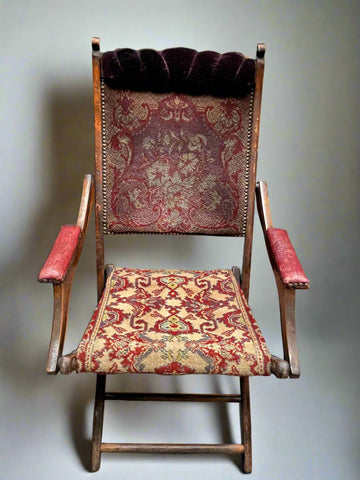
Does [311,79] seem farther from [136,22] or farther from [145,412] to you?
[145,412]

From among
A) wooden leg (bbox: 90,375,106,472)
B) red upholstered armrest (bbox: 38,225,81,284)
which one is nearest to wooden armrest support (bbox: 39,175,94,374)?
red upholstered armrest (bbox: 38,225,81,284)

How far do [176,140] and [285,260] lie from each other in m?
0.58


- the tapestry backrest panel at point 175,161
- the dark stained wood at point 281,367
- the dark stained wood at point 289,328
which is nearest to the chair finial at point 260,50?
the tapestry backrest panel at point 175,161

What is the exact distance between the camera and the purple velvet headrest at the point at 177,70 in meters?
1.82

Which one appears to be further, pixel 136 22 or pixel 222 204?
pixel 136 22

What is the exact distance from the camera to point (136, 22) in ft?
7.45

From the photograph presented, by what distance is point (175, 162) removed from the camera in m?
1.95

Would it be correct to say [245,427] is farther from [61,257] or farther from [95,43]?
[95,43]

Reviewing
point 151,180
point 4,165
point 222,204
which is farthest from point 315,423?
point 4,165

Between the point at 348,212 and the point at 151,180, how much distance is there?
1016mm

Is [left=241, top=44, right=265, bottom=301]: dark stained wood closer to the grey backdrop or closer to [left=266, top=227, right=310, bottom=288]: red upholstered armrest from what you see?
[left=266, top=227, right=310, bottom=288]: red upholstered armrest

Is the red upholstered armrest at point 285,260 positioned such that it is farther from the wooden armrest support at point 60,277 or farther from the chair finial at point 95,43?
the chair finial at point 95,43

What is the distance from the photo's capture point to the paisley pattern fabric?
1.90 meters

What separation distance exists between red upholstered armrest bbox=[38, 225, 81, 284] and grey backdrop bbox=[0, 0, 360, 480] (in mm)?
755
